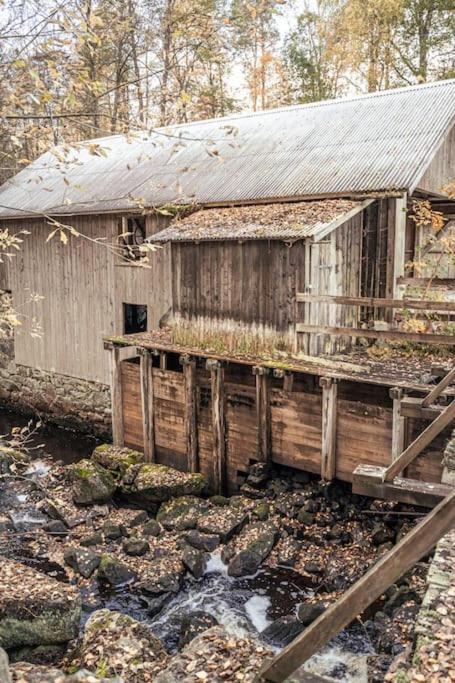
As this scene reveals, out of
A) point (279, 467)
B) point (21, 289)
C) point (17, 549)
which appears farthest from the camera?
point (21, 289)

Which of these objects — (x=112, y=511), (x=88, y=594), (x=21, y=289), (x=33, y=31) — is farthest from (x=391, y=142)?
(x=21, y=289)

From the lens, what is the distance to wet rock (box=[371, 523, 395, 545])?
27.9 ft

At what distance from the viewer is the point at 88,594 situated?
8.40 meters

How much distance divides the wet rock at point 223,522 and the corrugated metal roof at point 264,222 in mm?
4836

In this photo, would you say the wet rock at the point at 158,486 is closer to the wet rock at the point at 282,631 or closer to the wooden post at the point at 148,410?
the wooden post at the point at 148,410

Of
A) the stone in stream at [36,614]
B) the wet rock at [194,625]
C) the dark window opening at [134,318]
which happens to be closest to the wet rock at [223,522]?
the wet rock at [194,625]

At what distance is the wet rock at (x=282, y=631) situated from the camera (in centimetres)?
711

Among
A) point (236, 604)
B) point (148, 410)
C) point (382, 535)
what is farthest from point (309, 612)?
point (148, 410)

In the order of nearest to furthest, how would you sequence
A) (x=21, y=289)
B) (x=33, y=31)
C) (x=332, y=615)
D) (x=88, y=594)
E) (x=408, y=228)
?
(x=332, y=615)
(x=33, y=31)
(x=88, y=594)
(x=408, y=228)
(x=21, y=289)

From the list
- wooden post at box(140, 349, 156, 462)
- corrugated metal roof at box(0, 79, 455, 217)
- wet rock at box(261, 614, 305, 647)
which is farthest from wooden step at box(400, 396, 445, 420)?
wooden post at box(140, 349, 156, 462)

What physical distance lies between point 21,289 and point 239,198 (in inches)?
344

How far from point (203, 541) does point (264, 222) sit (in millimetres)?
5776

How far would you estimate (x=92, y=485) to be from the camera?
11.0 m

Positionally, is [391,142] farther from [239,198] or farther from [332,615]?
[332,615]
